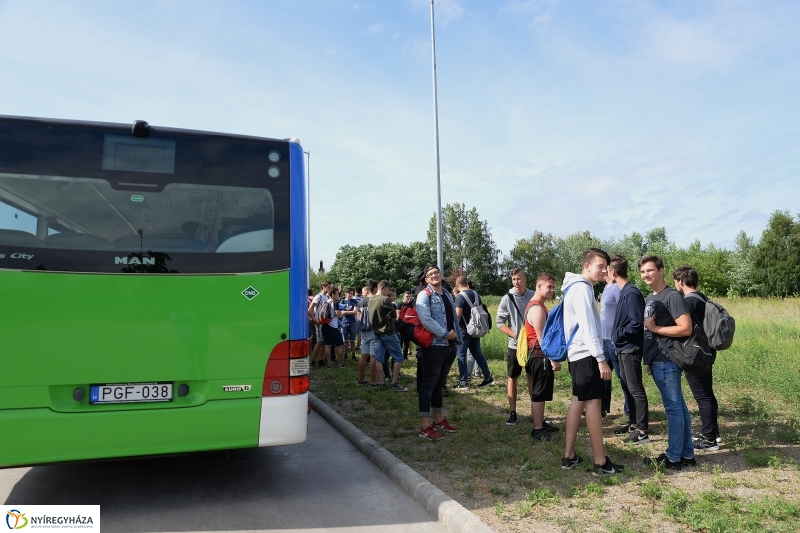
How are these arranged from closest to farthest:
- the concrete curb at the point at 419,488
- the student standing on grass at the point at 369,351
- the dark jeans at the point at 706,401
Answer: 1. the concrete curb at the point at 419,488
2. the dark jeans at the point at 706,401
3. the student standing on grass at the point at 369,351

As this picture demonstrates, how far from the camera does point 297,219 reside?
209 inches

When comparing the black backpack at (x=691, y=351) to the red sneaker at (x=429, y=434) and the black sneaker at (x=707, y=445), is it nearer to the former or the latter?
the black sneaker at (x=707, y=445)

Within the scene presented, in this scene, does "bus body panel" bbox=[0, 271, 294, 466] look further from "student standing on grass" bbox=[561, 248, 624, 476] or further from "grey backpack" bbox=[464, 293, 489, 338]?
"grey backpack" bbox=[464, 293, 489, 338]

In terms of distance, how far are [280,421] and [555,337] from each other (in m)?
2.71

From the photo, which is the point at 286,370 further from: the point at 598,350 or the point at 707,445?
the point at 707,445

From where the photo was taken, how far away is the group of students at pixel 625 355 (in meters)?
5.58

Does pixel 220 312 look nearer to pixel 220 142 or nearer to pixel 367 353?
pixel 220 142

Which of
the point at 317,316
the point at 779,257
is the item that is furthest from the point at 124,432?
the point at 779,257

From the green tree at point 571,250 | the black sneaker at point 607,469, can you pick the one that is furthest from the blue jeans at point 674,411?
the green tree at point 571,250

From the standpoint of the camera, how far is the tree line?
5900 cm

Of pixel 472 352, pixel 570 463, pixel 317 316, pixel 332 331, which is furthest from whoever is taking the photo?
pixel 332 331

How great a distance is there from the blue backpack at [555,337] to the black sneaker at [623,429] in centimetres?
194

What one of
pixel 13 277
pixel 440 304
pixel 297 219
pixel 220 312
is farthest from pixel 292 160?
pixel 440 304

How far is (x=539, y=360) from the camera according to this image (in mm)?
7160
